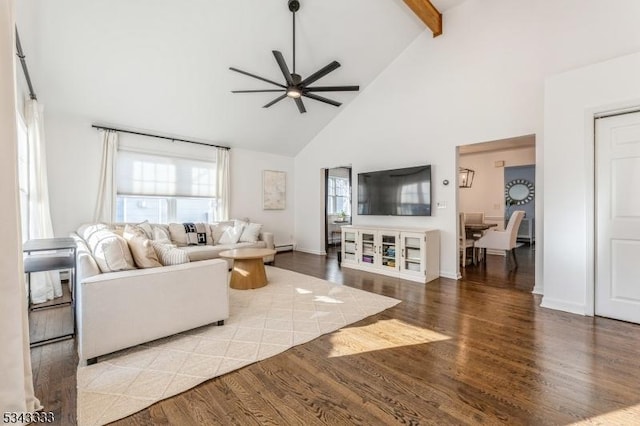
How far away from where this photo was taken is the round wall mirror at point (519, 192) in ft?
24.3

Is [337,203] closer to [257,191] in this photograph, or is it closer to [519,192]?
[257,191]

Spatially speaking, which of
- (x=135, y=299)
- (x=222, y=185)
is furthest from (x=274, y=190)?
(x=135, y=299)

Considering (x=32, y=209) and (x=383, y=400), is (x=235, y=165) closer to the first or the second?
(x=32, y=209)

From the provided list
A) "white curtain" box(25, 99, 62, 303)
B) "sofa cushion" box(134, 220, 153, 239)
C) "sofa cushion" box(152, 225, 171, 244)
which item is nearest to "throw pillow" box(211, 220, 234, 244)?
"sofa cushion" box(152, 225, 171, 244)

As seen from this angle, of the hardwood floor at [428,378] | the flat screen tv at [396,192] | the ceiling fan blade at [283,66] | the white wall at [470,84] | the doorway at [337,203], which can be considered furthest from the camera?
the doorway at [337,203]

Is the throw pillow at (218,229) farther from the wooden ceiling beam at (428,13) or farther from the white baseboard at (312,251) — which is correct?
the wooden ceiling beam at (428,13)

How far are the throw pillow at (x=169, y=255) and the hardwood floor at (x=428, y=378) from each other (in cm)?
96

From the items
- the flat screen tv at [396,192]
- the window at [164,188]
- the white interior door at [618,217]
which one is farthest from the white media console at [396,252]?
the window at [164,188]

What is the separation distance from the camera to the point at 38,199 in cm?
362

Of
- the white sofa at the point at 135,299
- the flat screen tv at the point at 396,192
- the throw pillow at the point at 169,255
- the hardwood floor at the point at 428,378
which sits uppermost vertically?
the flat screen tv at the point at 396,192

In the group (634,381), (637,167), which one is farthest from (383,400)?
(637,167)

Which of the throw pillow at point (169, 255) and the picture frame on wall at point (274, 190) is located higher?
the picture frame on wall at point (274, 190)

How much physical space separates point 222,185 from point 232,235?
1311 millimetres

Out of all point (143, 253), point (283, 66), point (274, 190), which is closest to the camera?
point (143, 253)
